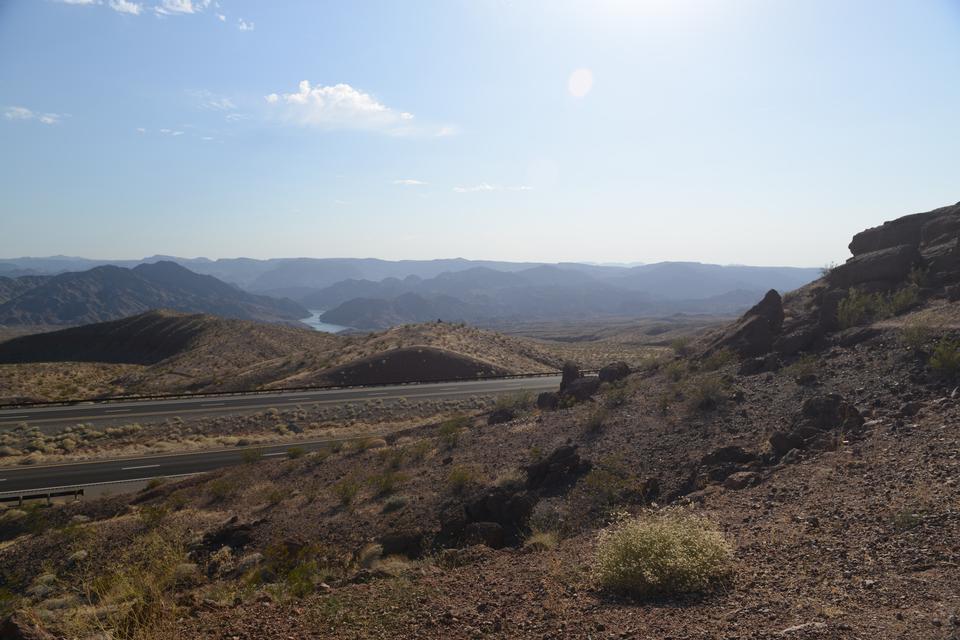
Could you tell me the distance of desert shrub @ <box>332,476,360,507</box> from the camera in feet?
49.1

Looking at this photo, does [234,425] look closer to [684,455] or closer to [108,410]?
[108,410]

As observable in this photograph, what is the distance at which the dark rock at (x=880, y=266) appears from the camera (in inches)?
789

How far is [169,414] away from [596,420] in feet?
88.6

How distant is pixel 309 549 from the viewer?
1170 centimetres

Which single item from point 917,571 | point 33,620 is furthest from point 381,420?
point 917,571

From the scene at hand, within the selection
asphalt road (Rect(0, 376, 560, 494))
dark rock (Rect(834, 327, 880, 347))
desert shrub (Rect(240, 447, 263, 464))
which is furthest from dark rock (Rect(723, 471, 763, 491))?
asphalt road (Rect(0, 376, 560, 494))

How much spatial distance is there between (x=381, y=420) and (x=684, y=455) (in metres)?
22.0

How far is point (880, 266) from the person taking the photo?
20531mm

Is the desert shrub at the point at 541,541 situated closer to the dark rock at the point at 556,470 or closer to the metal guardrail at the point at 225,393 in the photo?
the dark rock at the point at 556,470

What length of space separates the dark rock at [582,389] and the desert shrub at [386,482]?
8894 mm

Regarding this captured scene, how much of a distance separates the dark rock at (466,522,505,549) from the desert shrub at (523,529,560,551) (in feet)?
2.33

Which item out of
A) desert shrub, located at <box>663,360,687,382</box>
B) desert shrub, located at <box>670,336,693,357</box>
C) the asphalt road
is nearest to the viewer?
desert shrub, located at <box>663,360,687,382</box>

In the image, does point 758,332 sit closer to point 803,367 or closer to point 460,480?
point 803,367

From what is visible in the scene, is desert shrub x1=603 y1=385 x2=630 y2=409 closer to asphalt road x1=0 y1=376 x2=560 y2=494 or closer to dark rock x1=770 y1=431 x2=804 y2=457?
dark rock x1=770 y1=431 x2=804 y2=457
